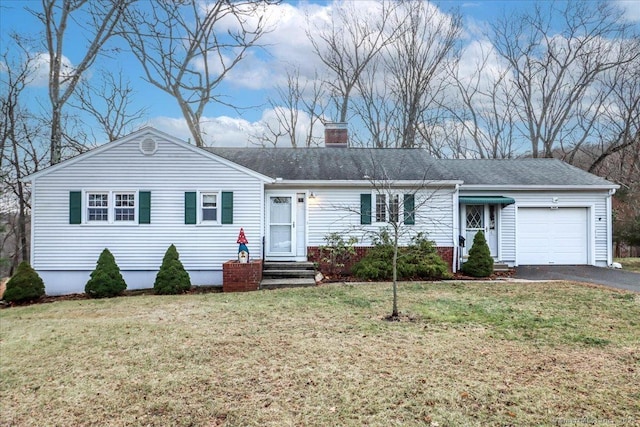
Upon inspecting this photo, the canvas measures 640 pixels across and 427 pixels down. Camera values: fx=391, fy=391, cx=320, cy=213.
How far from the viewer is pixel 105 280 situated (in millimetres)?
10047

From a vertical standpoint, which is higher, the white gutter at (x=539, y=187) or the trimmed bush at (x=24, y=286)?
the white gutter at (x=539, y=187)

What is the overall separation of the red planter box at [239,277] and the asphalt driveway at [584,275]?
25.0ft

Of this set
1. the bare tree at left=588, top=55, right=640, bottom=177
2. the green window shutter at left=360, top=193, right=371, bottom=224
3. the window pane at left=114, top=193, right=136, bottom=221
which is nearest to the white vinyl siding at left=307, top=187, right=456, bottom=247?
the green window shutter at left=360, top=193, right=371, bottom=224

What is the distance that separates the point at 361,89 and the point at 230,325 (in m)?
20.9

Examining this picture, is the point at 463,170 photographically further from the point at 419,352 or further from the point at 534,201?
the point at 419,352

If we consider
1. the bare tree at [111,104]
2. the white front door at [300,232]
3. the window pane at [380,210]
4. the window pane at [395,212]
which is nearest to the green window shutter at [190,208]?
the white front door at [300,232]

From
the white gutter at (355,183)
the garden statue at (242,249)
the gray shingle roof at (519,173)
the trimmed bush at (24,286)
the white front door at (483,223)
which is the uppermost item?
the gray shingle roof at (519,173)

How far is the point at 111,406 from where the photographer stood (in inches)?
150

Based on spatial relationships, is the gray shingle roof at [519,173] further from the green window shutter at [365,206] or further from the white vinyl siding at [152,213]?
the white vinyl siding at [152,213]

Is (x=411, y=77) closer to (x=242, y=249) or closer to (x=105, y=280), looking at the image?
(x=242, y=249)

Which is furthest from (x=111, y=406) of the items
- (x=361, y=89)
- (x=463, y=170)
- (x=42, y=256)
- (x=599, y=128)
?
(x=599, y=128)

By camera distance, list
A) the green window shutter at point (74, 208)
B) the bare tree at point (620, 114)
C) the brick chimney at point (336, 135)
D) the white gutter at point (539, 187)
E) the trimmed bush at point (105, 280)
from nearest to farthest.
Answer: the trimmed bush at point (105, 280) → the green window shutter at point (74, 208) → the white gutter at point (539, 187) → the brick chimney at point (336, 135) → the bare tree at point (620, 114)

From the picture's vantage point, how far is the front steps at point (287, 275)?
10406mm

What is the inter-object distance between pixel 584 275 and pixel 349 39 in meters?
18.8
